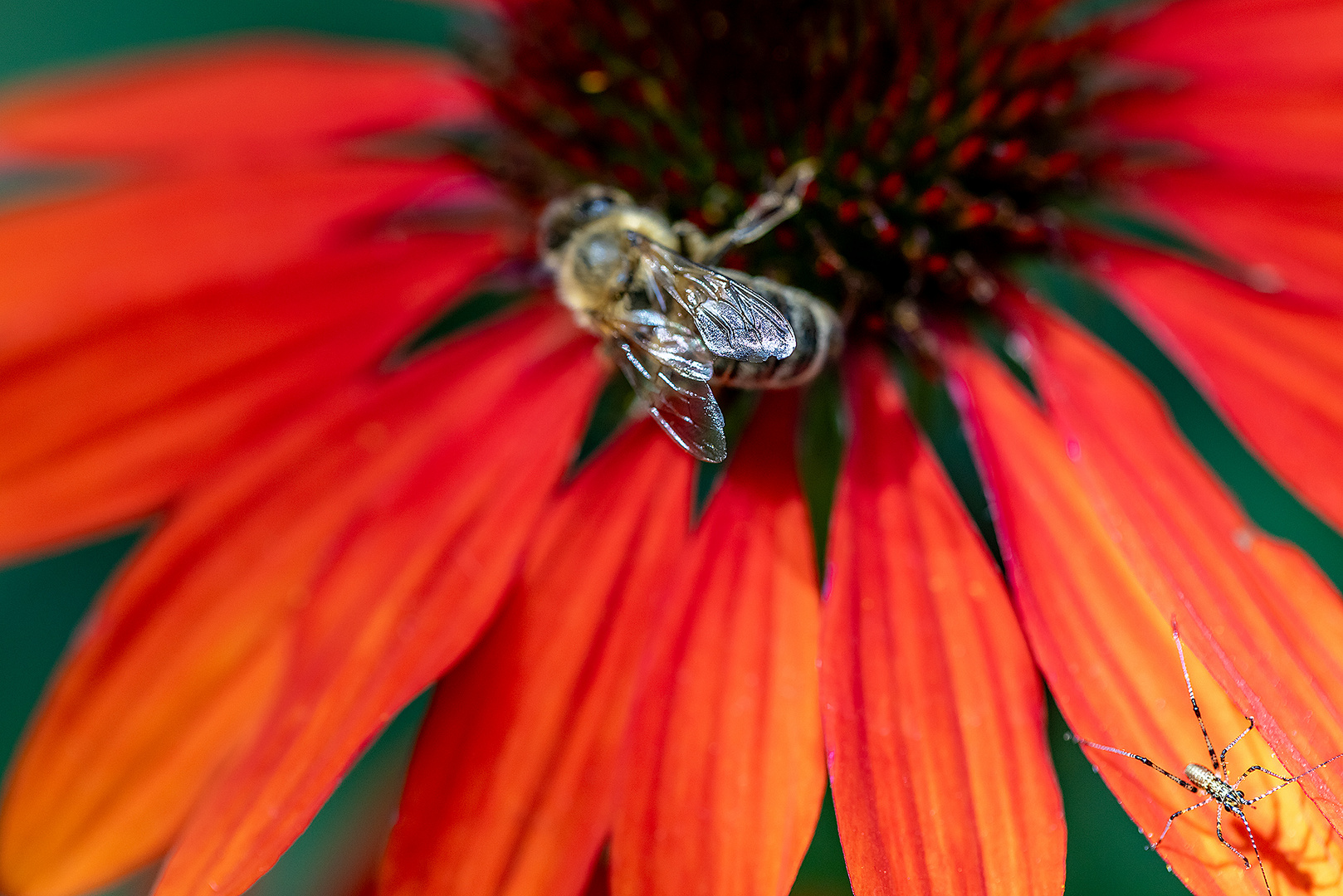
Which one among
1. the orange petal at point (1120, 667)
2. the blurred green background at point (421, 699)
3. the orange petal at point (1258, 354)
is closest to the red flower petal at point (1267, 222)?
the orange petal at point (1258, 354)

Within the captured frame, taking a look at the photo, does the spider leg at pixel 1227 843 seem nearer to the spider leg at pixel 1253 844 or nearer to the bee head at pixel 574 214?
the spider leg at pixel 1253 844

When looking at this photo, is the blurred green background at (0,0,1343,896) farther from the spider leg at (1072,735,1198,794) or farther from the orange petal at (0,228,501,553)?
the orange petal at (0,228,501,553)

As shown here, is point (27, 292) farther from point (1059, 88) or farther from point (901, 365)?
point (1059, 88)

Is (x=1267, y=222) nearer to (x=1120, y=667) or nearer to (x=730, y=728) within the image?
(x=1120, y=667)

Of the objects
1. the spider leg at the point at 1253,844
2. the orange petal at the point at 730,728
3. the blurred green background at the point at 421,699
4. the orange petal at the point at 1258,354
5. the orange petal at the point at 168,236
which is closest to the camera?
the spider leg at the point at 1253,844

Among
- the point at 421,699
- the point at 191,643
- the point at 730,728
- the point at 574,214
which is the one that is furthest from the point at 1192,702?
the point at 421,699

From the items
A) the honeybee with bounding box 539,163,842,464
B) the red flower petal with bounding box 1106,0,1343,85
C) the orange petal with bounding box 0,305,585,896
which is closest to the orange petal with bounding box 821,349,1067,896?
the honeybee with bounding box 539,163,842,464
